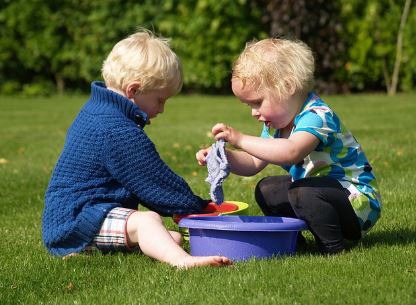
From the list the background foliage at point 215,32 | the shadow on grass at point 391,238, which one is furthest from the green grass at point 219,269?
the background foliage at point 215,32

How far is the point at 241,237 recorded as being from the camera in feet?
11.7

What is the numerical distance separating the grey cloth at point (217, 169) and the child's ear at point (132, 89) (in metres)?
0.52

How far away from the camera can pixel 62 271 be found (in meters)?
3.56

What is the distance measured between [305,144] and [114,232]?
0.95 m

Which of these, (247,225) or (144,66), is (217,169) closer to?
(247,225)

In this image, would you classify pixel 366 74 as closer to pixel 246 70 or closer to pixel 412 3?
pixel 412 3

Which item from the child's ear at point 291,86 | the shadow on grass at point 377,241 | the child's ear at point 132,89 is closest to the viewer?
the child's ear at point 291,86

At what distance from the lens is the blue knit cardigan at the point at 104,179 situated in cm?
381

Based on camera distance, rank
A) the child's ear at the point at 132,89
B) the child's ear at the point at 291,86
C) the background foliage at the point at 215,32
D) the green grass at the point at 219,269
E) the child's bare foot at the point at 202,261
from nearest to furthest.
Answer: the green grass at the point at 219,269
the child's bare foot at the point at 202,261
the child's ear at the point at 291,86
the child's ear at the point at 132,89
the background foliage at the point at 215,32

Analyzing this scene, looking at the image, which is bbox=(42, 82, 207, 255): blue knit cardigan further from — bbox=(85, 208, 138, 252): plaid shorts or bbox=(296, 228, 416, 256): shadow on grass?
bbox=(296, 228, 416, 256): shadow on grass

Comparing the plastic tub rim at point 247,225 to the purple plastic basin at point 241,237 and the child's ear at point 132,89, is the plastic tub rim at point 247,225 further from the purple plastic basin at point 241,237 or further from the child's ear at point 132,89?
the child's ear at point 132,89

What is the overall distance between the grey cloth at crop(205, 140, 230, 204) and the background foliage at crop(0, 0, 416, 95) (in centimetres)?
1084

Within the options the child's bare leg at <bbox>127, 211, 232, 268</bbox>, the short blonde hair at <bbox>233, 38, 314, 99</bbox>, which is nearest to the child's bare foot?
the child's bare leg at <bbox>127, 211, 232, 268</bbox>

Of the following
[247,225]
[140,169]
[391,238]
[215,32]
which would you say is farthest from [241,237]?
[215,32]
